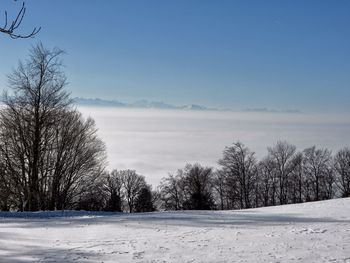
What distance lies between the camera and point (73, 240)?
11102mm

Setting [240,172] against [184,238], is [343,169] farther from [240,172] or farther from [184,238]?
[184,238]

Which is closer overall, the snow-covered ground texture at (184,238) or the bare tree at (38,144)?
the snow-covered ground texture at (184,238)

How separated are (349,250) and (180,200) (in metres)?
57.8

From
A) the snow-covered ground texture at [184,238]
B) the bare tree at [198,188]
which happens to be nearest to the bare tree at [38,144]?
the snow-covered ground texture at [184,238]

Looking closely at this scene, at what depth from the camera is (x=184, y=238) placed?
11.0 m

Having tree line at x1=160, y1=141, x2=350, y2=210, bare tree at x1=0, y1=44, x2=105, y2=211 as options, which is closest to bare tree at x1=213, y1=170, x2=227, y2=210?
tree line at x1=160, y1=141, x2=350, y2=210

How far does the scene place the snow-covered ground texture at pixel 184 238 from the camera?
9.00 m

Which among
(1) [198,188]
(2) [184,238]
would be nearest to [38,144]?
(2) [184,238]

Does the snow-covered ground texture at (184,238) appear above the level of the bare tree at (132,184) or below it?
below

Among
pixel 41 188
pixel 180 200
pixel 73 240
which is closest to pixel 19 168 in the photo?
pixel 41 188

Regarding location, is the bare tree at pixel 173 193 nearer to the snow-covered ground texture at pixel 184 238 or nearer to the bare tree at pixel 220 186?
the bare tree at pixel 220 186

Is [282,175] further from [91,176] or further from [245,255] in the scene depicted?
[245,255]

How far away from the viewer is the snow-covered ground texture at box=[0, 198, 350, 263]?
9.00m

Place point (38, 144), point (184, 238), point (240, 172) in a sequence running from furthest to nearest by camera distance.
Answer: point (240, 172) → point (38, 144) → point (184, 238)
